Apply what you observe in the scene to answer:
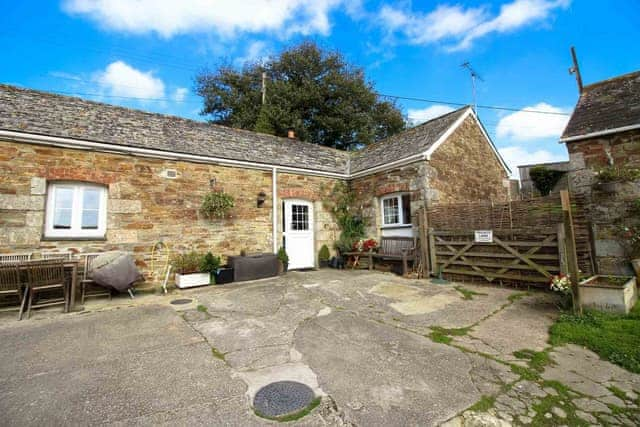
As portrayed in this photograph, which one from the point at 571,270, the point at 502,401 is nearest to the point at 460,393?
the point at 502,401

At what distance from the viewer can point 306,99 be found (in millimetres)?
17438

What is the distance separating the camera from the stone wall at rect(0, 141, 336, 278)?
18.3 ft

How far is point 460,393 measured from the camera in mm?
2391

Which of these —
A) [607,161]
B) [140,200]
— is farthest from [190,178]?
[607,161]

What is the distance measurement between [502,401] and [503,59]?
12414 mm

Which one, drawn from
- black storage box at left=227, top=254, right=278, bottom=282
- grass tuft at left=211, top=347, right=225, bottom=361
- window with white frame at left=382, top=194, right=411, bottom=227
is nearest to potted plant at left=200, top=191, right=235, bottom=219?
black storage box at left=227, top=254, right=278, bottom=282

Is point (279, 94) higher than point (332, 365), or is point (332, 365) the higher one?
point (279, 94)

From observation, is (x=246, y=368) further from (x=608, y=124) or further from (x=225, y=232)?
(x=608, y=124)

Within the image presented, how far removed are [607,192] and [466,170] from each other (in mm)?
4122

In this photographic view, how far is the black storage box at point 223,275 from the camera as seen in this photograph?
23.4ft

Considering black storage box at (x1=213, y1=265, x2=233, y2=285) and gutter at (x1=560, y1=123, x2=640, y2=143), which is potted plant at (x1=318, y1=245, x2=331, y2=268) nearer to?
black storage box at (x1=213, y1=265, x2=233, y2=285)

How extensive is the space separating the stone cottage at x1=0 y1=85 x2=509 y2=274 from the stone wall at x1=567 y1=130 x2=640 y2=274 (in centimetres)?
314

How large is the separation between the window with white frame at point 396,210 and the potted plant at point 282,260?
337 centimetres

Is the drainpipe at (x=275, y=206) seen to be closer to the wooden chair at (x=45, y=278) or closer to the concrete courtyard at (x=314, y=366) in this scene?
the concrete courtyard at (x=314, y=366)
